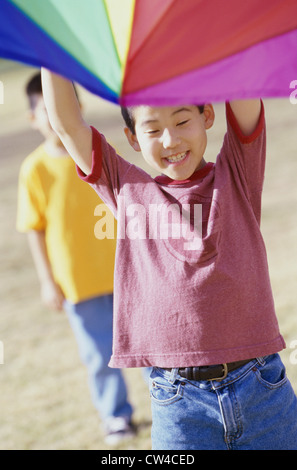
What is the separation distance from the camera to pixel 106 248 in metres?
3.93

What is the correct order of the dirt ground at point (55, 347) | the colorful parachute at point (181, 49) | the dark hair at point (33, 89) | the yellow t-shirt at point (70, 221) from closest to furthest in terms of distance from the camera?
the colorful parachute at point (181, 49)
the yellow t-shirt at point (70, 221)
the dark hair at point (33, 89)
the dirt ground at point (55, 347)

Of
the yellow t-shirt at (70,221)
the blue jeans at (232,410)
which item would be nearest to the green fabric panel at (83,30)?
the blue jeans at (232,410)

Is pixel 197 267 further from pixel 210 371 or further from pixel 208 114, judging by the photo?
pixel 208 114

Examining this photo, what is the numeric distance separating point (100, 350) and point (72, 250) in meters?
0.52

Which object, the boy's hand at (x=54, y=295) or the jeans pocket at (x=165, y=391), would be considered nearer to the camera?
the jeans pocket at (x=165, y=391)

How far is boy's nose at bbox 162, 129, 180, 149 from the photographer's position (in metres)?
2.28

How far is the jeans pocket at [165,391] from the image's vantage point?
7.75 feet

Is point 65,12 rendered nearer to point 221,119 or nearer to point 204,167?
point 204,167

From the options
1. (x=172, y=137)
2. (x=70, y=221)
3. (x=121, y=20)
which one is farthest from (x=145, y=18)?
(x=70, y=221)

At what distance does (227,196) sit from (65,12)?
697 millimetres

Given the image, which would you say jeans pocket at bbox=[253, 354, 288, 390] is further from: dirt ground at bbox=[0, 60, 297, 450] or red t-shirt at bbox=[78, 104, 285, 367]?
dirt ground at bbox=[0, 60, 297, 450]

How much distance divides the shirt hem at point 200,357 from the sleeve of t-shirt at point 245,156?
449 millimetres

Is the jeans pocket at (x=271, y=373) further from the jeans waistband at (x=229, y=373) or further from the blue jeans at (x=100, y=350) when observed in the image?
the blue jeans at (x=100, y=350)

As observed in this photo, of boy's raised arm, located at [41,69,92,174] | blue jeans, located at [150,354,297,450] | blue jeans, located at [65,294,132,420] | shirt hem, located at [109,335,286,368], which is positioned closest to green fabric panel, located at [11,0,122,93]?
boy's raised arm, located at [41,69,92,174]
